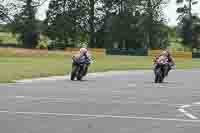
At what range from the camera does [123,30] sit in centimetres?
10556

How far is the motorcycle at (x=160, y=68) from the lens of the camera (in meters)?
31.5

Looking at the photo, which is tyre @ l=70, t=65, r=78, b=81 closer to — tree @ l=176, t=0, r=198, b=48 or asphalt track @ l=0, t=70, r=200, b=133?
asphalt track @ l=0, t=70, r=200, b=133

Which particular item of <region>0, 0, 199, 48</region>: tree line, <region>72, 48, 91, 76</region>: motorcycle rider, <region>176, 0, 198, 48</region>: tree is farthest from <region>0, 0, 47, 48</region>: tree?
<region>72, 48, 91, 76</region>: motorcycle rider

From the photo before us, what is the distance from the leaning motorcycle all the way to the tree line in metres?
70.3

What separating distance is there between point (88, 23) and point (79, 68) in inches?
2952

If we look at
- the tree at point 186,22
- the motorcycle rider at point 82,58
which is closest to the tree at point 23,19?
the tree at point 186,22

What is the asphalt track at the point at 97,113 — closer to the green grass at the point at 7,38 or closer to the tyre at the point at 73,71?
the tyre at the point at 73,71

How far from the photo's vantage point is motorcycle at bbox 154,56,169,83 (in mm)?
31453

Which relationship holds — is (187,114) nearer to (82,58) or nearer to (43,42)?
(82,58)

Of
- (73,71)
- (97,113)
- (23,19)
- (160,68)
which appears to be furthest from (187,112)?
(23,19)

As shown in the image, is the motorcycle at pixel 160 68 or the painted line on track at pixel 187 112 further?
the motorcycle at pixel 160 68

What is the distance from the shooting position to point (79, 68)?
32.6m

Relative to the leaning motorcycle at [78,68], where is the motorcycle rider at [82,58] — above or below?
above

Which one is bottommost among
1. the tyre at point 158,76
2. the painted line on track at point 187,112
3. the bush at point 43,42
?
the bush at point 43,42
